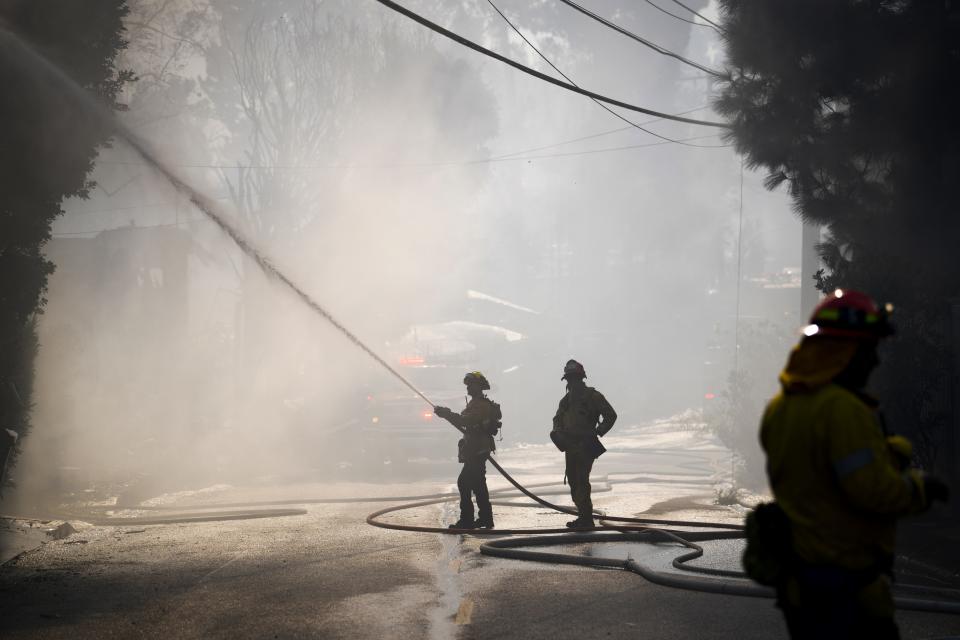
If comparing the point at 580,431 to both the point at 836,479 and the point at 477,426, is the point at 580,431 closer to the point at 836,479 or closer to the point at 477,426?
the point at 477,426

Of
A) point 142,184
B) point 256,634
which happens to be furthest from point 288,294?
point 256,634

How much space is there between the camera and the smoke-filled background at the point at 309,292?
22656mm

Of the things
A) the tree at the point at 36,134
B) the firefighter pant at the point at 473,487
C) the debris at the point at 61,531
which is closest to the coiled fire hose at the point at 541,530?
the tree at the point at 36,134

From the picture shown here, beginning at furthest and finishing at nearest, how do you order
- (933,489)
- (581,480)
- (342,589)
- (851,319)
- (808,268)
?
(808,268) → (581,480) → (342,589) → (851,319) → (933,489)

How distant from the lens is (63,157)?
1356 cm

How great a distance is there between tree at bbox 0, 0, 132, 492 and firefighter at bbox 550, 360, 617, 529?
6137mm

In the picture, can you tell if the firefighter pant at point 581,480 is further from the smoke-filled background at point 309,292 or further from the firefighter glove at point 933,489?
the firefighter glove at point 933,489

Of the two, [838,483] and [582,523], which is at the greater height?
[838,483]

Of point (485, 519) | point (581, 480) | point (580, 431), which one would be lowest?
point (485, 519)

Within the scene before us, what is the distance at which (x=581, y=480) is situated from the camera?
11953 mm

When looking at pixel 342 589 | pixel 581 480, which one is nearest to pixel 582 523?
pixel 581 480

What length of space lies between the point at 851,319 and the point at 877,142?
7.96 metres

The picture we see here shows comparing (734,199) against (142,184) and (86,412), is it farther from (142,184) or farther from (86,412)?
(86,412)

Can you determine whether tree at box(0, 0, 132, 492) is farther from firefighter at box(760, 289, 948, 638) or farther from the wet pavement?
firefighter at box(760, 289, 948, 638)
